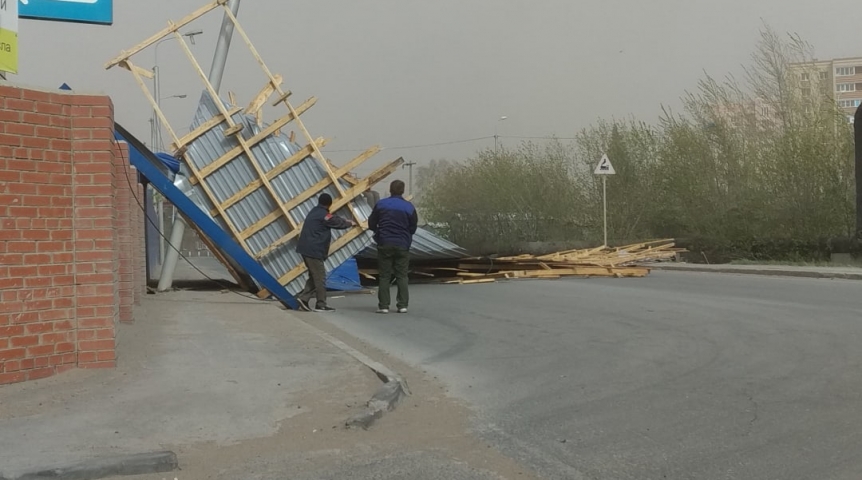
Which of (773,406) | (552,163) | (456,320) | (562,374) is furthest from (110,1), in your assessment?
(552,163)

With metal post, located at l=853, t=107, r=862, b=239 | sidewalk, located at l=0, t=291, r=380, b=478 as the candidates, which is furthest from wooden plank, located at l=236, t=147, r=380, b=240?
metal post, located at l=853, t=107, r=862, b=239

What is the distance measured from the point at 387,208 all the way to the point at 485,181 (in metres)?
22.9

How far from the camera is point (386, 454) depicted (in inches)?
191

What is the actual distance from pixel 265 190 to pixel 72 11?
483 centimetres

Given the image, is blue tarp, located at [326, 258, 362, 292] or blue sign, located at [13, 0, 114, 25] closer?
blue sign, located at [13, 0, 114, 25]

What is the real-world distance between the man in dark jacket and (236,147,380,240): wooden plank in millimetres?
1535

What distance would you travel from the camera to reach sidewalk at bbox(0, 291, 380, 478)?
A: 4.86 meters

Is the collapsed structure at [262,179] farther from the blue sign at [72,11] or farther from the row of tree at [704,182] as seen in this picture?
the row of tree at [704,182]

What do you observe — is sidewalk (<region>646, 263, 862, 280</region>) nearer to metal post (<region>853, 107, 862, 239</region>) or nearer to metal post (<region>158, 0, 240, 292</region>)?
metal post (<region>853, 107, 862, 239</region>)

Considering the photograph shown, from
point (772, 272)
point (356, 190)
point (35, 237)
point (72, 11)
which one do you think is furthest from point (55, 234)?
point (772, 272)

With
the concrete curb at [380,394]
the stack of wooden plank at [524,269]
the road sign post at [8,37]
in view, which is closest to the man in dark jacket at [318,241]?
the stack of wooden plank at [524,269]

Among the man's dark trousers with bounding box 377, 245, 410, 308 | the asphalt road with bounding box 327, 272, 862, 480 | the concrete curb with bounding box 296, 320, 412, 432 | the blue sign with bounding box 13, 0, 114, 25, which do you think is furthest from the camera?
the man's dark trousers with bounding box 377, 245, 410, 308

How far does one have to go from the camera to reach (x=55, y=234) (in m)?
6.68

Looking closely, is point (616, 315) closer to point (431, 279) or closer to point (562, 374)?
point (562, 374)
